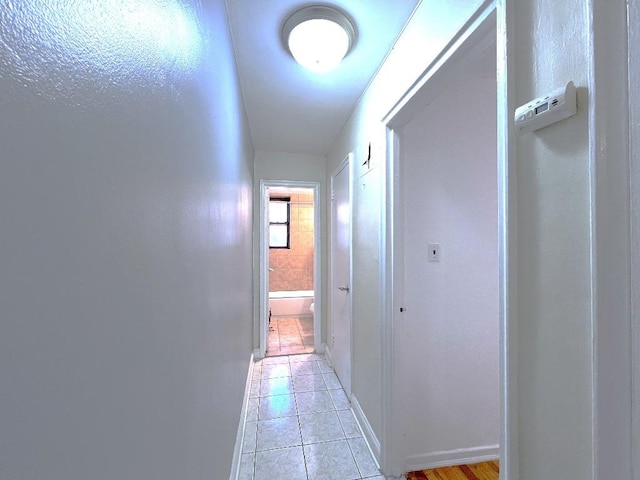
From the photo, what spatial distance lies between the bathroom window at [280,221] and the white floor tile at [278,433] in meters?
3.84

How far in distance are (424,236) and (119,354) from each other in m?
1.62

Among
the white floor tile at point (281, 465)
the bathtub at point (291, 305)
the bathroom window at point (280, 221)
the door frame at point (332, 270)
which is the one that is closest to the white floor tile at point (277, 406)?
the white floor tile at point (281, 465)

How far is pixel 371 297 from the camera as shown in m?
1.87

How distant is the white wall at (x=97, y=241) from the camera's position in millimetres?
256

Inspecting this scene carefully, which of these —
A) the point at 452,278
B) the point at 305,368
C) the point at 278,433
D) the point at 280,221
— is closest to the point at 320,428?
the point at 278,433

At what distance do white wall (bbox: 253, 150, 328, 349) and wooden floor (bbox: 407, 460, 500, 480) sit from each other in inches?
72.0

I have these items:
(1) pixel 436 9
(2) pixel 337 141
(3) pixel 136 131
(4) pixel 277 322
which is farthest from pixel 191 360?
(4) pixel 277 322

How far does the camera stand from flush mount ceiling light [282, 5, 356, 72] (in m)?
1.32

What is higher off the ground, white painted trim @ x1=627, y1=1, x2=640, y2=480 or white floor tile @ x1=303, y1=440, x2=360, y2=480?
white painted trim @ x1=627, y1=1, x2=640, y2=480

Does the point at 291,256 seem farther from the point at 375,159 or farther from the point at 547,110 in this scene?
the point at 547,110

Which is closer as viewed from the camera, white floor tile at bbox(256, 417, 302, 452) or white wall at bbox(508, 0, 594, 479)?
white wall at bbox(508, 0, 594, 479)

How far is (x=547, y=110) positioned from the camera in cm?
66

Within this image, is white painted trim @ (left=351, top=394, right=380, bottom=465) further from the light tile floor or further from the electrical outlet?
the electrical outlet

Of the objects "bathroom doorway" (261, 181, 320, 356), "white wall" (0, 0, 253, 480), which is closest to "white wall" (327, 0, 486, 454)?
"white wall" (0, 0, 253, 480)
